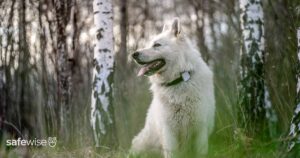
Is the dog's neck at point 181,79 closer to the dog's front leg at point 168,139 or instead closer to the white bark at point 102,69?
the dog's front leg at point 168,139

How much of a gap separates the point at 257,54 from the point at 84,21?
34.3ft

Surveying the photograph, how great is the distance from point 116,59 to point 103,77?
876 centimetres

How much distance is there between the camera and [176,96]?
6.71 m

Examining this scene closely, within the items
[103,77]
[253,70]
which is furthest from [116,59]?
[253,70]

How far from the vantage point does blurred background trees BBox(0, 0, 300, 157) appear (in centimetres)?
852

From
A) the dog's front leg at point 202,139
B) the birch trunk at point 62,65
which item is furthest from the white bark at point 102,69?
the birch trunk at point 62,65

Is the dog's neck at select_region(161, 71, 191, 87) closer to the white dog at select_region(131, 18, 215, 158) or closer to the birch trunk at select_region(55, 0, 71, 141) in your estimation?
the white dog at select_region(131, 18, 215, 158)

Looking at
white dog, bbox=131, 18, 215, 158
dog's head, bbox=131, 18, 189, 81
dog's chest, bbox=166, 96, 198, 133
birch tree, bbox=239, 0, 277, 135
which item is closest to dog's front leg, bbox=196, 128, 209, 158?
white dog, bbox=131, 18, 215, 158

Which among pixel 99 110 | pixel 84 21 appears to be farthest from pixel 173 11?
pixel 99 110

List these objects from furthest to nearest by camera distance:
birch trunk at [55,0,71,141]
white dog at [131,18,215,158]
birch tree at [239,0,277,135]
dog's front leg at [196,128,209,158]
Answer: birch trunk at [55,0,71,141] < birch tree at [239,0,277,135] < white dog at [131,18,215,158] < dog's front leg at [196,128,209,158]

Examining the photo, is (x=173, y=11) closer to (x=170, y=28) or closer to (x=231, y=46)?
(x=231, y=46)

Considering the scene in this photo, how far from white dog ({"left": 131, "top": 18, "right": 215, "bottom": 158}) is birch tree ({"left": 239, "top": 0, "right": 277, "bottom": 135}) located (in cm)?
69

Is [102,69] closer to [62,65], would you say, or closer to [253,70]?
[253,70]

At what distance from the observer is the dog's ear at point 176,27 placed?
6.83 metres
